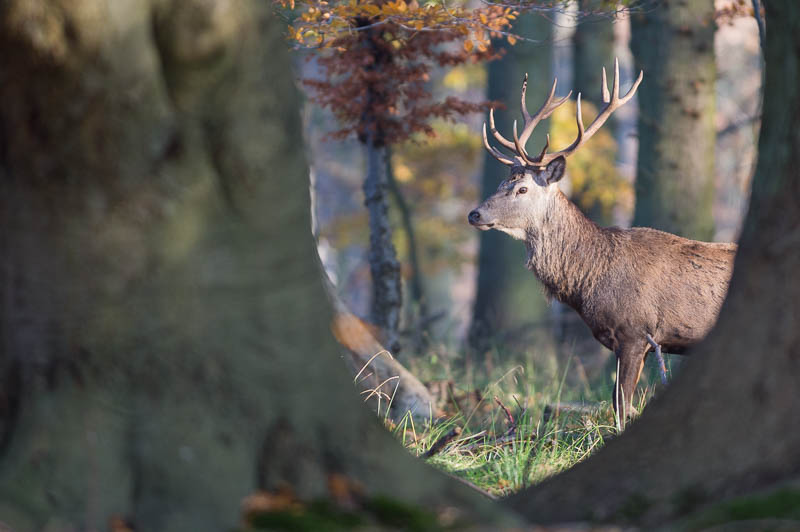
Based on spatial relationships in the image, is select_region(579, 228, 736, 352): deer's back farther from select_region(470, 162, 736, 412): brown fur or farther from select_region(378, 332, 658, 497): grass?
select_region(378, 332, 658, 497): grass

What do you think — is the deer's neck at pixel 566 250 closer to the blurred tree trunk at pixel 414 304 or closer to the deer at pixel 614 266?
the deer at pixel 614 266

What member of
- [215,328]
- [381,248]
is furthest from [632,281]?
[215,328]

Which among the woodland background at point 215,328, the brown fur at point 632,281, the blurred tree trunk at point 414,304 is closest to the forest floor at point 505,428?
the brown fur at point 632,281

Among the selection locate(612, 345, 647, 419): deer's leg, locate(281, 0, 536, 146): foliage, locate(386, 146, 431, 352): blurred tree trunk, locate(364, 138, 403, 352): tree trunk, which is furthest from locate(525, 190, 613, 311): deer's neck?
locate(386, 146, 431, 352): blurred tree trunk

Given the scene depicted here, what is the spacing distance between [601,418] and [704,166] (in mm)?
4189

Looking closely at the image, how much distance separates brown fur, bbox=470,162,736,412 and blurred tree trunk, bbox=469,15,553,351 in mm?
4521

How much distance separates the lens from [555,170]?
7.88 m

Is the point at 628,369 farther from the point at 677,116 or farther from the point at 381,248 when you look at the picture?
the point at 677,116

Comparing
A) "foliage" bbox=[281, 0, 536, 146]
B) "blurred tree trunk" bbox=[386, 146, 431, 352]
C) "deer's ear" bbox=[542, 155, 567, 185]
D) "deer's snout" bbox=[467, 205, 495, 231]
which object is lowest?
"blurred tree trunk" bbox=[386, 146, 431, 352]

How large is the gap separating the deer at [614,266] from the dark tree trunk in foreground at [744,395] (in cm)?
336

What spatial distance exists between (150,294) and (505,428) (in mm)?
3966

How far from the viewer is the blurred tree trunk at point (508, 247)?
1272 cm

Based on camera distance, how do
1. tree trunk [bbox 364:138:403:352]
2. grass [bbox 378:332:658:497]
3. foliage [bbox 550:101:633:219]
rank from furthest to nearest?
foliage [bbox 550:101:633:219] → tree trunk [bbox 364:138:403:352] → grass [bbox 378:332:658:497]

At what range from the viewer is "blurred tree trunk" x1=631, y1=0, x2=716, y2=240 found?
31.2ft
